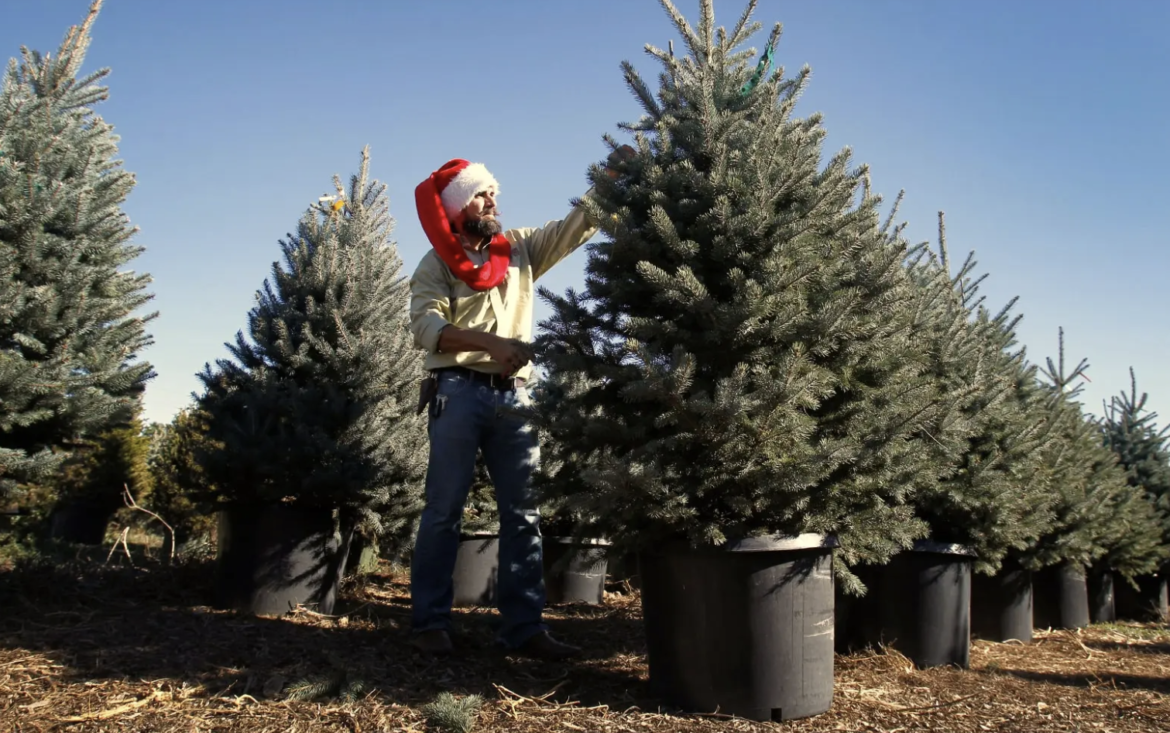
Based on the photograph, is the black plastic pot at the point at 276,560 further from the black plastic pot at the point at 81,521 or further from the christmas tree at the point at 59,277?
the black plastic pot at the point at 81,521

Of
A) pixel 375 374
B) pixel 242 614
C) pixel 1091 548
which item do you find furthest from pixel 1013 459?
pixel 242 614

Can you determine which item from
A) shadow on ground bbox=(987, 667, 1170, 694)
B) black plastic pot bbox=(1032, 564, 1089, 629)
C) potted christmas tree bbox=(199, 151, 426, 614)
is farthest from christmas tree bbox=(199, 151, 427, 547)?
black plastic pot bbox=(1032, 564, 1089, 629)

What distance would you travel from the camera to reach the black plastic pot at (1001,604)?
19.3 ft

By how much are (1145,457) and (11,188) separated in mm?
11697

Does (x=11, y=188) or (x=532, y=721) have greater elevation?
(x=11, y=188)

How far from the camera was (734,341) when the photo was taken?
10.9 feet

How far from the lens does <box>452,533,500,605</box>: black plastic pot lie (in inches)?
263

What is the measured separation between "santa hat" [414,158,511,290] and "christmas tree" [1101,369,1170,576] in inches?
247

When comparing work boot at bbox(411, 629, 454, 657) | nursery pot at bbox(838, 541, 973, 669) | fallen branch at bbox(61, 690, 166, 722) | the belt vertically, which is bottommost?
fallen branch at bbox(61, 690, 166, 722)

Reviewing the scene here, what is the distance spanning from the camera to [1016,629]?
19.4 feet

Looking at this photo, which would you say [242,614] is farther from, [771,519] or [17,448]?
[771,519]

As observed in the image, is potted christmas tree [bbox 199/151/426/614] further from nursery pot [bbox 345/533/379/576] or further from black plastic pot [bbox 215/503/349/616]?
nursery pot [bbox 345/533/379/576]

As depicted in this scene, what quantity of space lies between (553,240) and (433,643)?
216 cm

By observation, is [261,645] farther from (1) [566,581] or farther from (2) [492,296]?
(1) [566,581]
